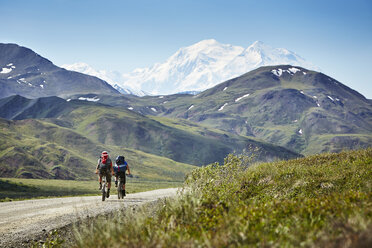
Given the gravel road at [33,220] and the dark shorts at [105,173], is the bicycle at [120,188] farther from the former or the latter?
the gravel road at [33,220]

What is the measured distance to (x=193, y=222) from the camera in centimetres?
823

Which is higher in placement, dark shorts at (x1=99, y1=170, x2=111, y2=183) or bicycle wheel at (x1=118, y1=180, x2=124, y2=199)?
dark shorts at (x1=99, y1=170, x2=111, y2=183)

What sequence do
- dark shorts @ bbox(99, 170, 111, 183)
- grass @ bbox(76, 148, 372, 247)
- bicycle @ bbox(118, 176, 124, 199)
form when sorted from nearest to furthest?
1. grass @ bbox(76, 148, 372, 247)
2. dark shorts @ bbox(99, 170, 111, 183)
3. bicycle @ bbox(118, 176, 124, 199)

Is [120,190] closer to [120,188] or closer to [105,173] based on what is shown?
[120,188]

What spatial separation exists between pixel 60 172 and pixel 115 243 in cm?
19208

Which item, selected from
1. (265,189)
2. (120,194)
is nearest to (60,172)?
(120,194)

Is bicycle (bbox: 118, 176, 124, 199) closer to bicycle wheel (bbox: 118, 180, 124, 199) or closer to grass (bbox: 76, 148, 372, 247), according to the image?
bicycle wheel (bbox: 118, 180, 124, 199)

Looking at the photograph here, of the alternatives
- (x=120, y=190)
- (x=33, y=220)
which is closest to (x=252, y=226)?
(x=33, y=220)

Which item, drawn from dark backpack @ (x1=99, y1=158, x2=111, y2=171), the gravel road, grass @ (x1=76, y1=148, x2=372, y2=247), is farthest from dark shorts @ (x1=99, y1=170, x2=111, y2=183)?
grass @ (x1=76, y1=148, x2=372, y2=247)

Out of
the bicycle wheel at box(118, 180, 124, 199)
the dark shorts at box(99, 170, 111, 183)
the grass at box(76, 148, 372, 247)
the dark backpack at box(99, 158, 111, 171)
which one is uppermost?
the grass at box(76, 148, 372, 247)

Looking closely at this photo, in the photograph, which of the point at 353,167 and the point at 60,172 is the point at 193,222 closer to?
the point at 353,167

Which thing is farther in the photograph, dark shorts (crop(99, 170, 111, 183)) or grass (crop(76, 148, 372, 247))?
dark shorts (crop(99, 170, 111, 183))

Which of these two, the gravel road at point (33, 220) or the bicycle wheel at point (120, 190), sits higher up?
the bicycle wheel at point (120, 190)

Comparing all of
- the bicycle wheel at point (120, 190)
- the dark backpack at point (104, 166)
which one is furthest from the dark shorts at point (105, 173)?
the bicycle wheel at point (120, 190)
